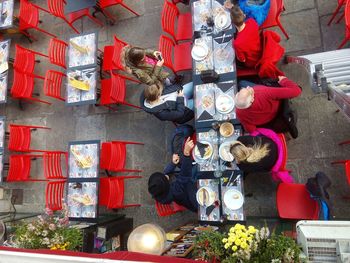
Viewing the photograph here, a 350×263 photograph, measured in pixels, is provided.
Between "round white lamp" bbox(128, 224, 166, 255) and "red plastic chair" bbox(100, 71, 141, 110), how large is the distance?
2534 mm

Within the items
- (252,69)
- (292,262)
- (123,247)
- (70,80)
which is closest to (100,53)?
(70,80)

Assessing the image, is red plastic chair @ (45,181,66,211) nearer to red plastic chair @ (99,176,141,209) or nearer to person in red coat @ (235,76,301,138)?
red plastic chair @ (99,176,141,209)

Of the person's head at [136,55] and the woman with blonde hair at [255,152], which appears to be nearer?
the woman with blonde hair at [255,152]

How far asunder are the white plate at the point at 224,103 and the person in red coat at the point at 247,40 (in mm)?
564

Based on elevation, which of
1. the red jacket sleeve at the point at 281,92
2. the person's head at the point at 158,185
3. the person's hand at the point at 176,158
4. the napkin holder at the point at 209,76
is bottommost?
the person's head at the point at 158,185

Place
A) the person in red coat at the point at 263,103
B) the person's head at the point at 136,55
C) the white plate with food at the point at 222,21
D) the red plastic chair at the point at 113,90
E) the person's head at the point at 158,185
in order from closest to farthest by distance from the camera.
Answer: the person in red coat at the point at 263,103 → the person's head at the point at 158,185 → the person's head at the point at 136,55 → the white plate with food at the point at 222,21 → the red plastic chair at the point at 113,90

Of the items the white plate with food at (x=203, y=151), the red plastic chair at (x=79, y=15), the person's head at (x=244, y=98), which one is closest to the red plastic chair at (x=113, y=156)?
the white plate with food at (x=203, y=151)

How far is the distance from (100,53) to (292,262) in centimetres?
517

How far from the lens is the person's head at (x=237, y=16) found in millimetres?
3775

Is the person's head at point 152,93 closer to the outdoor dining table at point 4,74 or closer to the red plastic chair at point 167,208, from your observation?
the red plastic chair at point 167,208

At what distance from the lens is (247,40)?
3.94 m

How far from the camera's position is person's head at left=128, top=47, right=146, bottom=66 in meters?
4.20

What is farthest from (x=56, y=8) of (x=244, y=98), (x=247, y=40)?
(x=244, y=98)

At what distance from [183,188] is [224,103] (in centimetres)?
135
